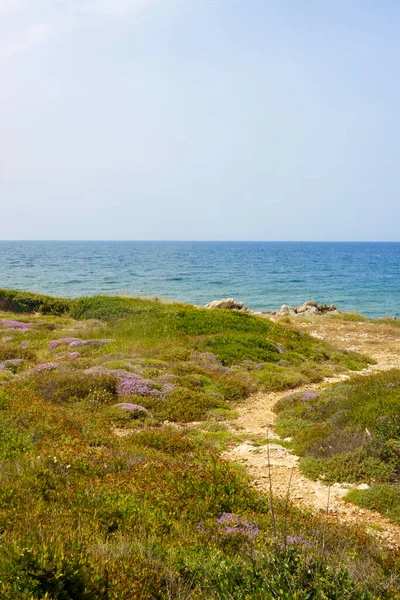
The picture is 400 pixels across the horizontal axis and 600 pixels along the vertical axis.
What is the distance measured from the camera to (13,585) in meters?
3.86

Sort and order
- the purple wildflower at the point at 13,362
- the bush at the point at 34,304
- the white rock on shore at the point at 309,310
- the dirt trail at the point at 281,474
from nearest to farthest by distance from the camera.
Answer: the dirt trail at the point at 281,474 < the purple wildflower at the point at 13,362 < the bush at the point at 34,304 < the white rock on shore at the point at 309,310

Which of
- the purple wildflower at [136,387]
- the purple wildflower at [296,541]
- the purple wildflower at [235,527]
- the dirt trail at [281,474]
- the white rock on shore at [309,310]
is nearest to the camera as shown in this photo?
the purple wildflower at [296,541]

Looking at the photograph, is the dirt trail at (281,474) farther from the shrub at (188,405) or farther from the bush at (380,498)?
the shrub at (188,405)

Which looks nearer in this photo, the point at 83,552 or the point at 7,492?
the point at 83,552

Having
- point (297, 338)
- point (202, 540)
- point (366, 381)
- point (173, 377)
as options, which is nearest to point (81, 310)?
point (297, 338)

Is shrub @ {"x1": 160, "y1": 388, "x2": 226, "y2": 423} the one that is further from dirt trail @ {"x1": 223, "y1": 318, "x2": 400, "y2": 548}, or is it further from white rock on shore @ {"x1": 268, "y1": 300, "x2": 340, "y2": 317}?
white rock on shore @ {"x1": 268, "y1": 300, "x2": 340, "y2": 317}

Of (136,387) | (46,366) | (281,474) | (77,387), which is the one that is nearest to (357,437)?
(281,474)

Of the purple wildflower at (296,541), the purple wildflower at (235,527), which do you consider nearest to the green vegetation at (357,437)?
the purple wildflower at (296,541)

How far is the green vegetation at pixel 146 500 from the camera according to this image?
165 inches

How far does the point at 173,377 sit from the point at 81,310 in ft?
52.7

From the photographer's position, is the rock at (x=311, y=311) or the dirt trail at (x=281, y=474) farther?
the rock at (x=311, y=311)

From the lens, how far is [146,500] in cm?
656

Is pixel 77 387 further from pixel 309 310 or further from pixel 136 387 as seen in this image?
pixel 309 310

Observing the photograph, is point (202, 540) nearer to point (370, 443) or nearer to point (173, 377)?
point (370, 443)
